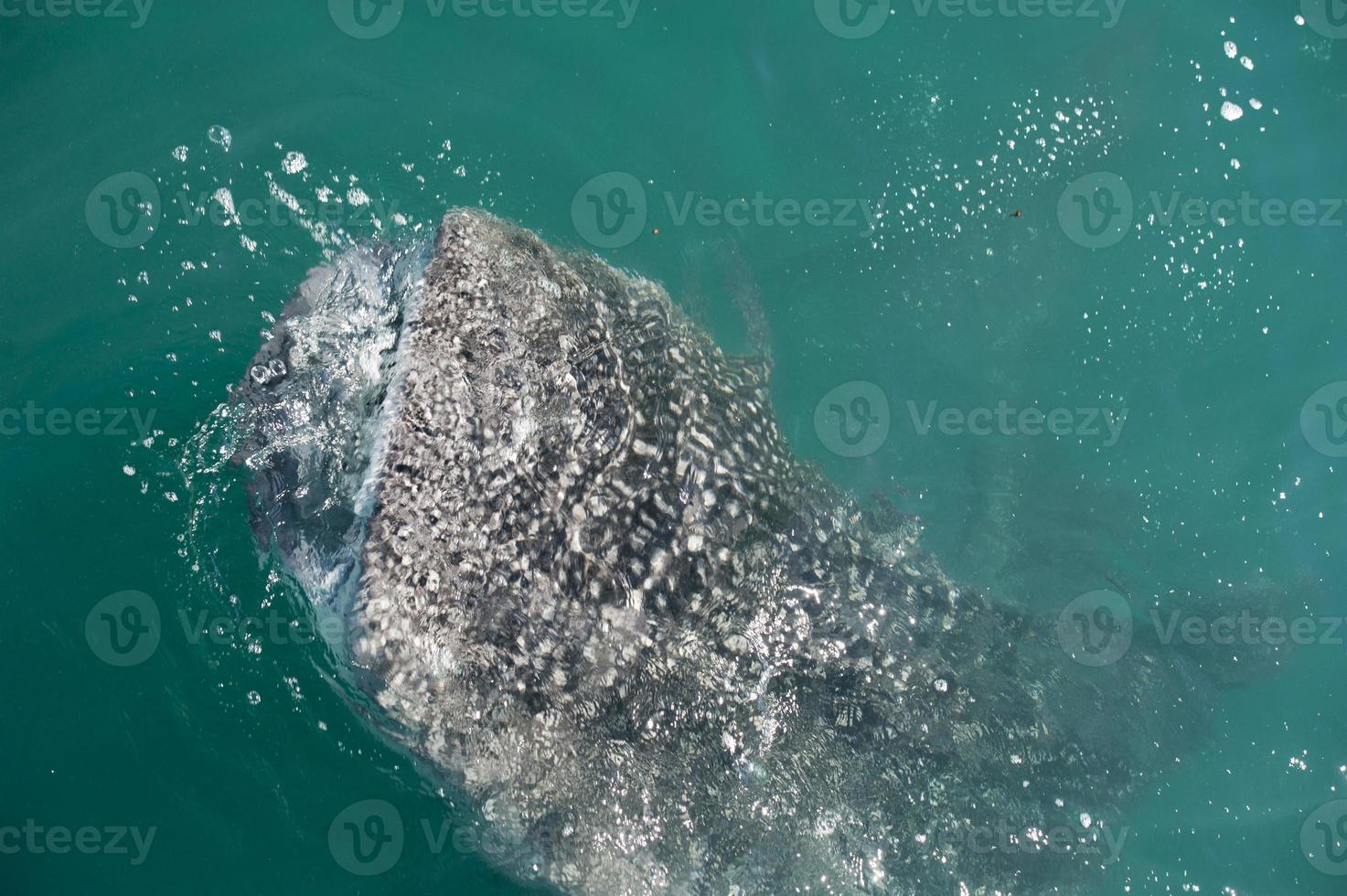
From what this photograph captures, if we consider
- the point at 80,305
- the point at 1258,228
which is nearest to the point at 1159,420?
the point at 1258,228

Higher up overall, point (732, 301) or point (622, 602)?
point (732, 301)

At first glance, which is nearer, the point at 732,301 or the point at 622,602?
the point at 622,602

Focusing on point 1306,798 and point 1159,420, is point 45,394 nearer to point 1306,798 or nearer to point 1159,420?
point 1159,420

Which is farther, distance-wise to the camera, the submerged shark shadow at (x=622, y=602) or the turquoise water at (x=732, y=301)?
the turquoise water at (x=732, y=301)

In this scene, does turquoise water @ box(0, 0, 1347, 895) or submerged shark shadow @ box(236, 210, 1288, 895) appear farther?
turquoise water @ box(0, 0, 1347, 895)
